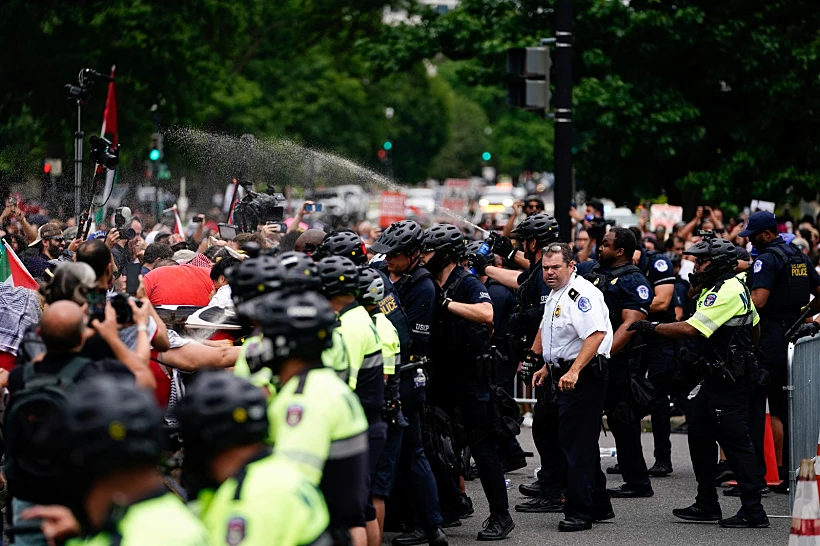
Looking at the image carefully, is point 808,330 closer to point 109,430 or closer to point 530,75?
point 530,75

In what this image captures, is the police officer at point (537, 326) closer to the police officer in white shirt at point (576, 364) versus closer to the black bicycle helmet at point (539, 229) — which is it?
the black bicycle helmet at point (539, 229)

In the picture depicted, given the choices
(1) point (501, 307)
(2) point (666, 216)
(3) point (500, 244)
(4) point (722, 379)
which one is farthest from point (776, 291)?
(2) point (666, 216)

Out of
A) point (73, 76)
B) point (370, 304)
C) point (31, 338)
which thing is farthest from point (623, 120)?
point (31, 338)

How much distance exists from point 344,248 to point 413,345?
37.0 inches

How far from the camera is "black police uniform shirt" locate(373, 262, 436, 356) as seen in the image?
839cm

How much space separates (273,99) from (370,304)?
44.3 m

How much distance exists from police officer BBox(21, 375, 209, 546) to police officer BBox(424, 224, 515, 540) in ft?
17.2

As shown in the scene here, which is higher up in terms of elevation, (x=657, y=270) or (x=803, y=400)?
(x=657, y=270)

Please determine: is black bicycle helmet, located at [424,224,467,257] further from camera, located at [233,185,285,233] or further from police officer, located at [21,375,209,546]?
police officer, located at [21,375,209,546]

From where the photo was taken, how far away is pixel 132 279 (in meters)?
6.39

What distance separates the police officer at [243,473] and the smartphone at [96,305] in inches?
74.0

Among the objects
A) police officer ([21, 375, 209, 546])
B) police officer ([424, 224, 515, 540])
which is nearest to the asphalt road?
police officer ([424, 224, 515, 540])

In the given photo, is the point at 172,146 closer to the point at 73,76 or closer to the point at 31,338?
the point at 73,76

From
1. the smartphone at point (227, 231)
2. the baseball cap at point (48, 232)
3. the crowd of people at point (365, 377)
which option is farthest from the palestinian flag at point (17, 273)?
the smartphone at point (227, 231)
